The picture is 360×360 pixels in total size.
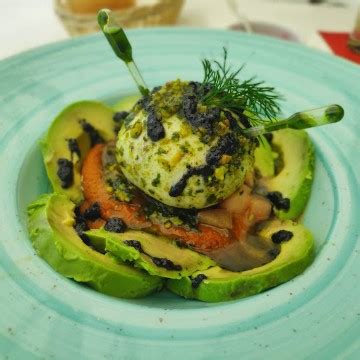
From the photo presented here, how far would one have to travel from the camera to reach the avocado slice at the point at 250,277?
1.60 m

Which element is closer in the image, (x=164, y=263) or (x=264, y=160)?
(x=164, y=263)

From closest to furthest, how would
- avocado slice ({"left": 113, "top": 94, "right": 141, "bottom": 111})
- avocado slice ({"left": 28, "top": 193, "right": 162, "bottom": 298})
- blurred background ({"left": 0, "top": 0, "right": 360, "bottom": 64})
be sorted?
1. avocado slice ({"left": 28, "top": 193, "right": 162, "bottom": 298})
2. avocado slice ({"left": 113, "top": 94, "right": 141, "bottom": 111})
3. blurred background ({"left": 0, "top": 0, "right": 360, "bottom": 64})

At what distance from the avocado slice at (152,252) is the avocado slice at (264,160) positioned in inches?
22.5

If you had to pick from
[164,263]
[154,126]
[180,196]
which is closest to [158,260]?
[164,263]

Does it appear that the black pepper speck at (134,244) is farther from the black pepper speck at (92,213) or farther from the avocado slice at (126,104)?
the avocado slice at (126,104)

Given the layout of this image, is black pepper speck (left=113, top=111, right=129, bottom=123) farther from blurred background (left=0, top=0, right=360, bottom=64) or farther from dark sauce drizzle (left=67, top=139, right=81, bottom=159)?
blurred background (left=0, top=0, right=360, bottom=64)

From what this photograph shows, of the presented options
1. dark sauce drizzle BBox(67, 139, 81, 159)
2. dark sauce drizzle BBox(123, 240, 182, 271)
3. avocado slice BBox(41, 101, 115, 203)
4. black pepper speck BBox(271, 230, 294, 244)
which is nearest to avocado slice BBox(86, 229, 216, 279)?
dark sauce drizzle BBox(123, 240, 182, 271)

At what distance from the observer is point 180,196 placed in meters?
1.87

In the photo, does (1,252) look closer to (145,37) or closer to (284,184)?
(284,184)

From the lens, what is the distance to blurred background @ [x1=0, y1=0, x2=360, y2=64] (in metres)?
3.27

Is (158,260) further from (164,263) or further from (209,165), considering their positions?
(209,165)

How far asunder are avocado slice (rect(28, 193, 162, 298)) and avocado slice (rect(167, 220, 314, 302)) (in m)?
0.13

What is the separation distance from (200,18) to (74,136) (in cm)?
231

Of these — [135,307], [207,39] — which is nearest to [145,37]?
[207,39]
